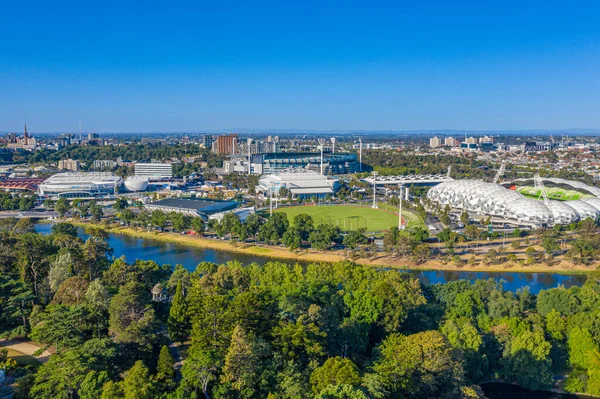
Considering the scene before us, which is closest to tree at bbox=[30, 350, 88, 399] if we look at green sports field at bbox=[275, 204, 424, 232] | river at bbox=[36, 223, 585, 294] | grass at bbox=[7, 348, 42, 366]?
grass at bbox=[7, 348, 42, 366]

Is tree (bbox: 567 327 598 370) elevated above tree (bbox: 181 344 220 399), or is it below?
below

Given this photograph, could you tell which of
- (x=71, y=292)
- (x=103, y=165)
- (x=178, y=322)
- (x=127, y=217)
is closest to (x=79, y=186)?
(x=127, y=217)

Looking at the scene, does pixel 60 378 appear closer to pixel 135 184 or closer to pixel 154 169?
pixel 135 184

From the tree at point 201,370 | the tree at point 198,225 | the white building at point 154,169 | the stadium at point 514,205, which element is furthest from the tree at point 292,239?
the white building at point 154,169

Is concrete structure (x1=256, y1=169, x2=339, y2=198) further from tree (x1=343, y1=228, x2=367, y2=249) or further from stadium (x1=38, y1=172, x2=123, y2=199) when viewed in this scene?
tree (x1=343, y1=228, x2=367, y2=249)

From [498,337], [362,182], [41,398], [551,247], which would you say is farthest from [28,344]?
[362,182]
